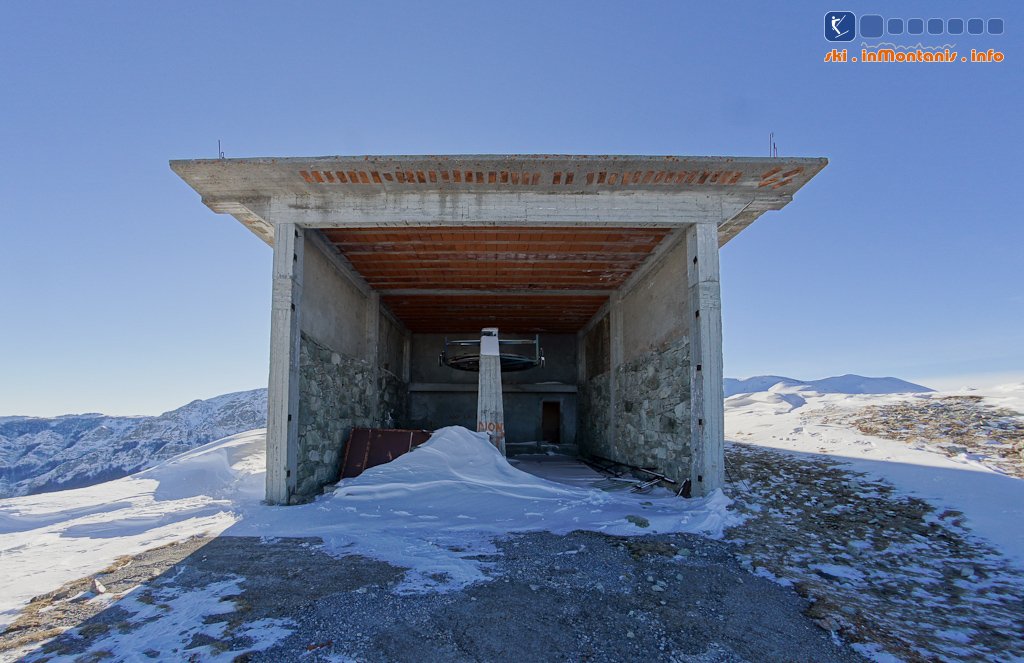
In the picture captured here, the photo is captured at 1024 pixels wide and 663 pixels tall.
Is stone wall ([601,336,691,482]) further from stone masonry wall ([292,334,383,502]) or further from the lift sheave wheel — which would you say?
stone masonry wall ([292,334,383,502])

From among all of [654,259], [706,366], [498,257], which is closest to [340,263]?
[498,257]

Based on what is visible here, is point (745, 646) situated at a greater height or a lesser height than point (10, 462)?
greater

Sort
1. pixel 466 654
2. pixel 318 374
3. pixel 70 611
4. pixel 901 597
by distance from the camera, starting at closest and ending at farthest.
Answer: pixel 466 654, pixel 70 611, pixel 901 597, pixel 318 374

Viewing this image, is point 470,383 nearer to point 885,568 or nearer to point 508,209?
point 508,209

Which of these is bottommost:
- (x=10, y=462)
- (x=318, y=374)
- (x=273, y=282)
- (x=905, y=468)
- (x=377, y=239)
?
(x=10, y=462)

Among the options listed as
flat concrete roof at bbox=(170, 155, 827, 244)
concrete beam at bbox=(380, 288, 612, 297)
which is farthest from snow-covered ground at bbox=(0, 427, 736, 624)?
concrete beam at bbox=(380, 288, 612, 297)

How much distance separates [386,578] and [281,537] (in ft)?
5.88

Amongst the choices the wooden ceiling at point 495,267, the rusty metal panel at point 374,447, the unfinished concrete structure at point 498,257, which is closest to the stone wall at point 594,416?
the unfinished concrete structure at point 498,257

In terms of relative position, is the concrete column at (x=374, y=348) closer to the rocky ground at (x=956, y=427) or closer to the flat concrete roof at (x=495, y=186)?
the flat concrete roof at (x=495, y=186)

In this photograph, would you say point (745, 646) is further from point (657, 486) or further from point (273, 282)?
point (273, 282)

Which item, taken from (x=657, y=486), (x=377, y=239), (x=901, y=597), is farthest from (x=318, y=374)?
(x=901, y=597)

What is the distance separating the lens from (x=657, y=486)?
24.1 ft

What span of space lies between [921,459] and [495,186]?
265 inches

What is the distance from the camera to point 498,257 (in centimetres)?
889
